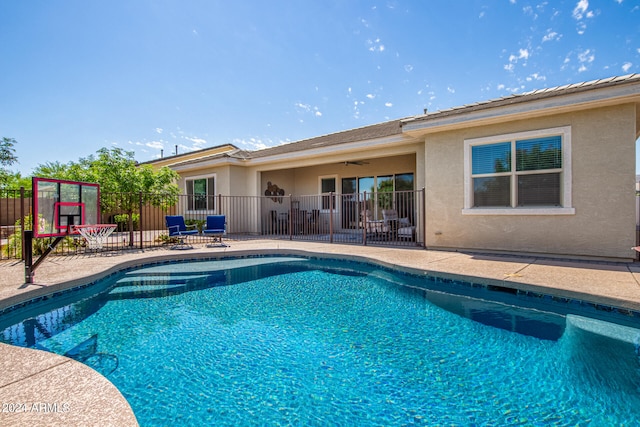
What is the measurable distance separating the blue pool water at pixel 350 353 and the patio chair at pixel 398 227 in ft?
14.6

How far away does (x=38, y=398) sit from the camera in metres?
1.93

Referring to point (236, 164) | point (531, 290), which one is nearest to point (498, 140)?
point (531, 290)

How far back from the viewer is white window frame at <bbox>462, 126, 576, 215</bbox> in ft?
21.2

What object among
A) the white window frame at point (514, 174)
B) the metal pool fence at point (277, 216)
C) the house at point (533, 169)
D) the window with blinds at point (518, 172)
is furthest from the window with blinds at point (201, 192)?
the window with blinds at point (518, 172)

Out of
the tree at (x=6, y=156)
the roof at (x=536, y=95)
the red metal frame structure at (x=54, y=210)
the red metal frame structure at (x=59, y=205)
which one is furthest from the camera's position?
the tree at (x=6, y=156)

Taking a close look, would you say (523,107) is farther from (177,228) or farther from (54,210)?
(177,228)

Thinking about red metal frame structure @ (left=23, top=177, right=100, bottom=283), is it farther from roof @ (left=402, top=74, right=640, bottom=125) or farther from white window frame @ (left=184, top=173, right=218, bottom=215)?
roof @ (left=402, top=74, right=640, bottom=125)

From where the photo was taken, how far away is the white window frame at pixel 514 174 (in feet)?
21.2

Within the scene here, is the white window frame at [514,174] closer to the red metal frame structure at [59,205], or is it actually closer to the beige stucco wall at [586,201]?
the beige stucco wall at [586,201]

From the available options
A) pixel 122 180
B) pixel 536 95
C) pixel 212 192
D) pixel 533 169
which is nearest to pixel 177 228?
pixel 122 180

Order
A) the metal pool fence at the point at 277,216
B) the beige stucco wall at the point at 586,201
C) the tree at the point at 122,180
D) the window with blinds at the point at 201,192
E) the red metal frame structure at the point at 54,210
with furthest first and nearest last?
the window with blinds at the point at 201,192
the metal pool fence at the point at 277,216
the tree at the point at 122,180
the beige stucco wall at the point at 586,201
the red metal frame structure at the point at 54,210

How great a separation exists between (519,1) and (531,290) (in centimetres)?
876

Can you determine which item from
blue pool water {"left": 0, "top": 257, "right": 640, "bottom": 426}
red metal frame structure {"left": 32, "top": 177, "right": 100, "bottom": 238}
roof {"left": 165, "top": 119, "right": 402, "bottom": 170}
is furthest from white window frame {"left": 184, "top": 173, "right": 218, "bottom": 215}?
blue pool water {"left": 0, "top": 257, "right": 640, "bottom": 426}

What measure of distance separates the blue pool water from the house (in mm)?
3016
